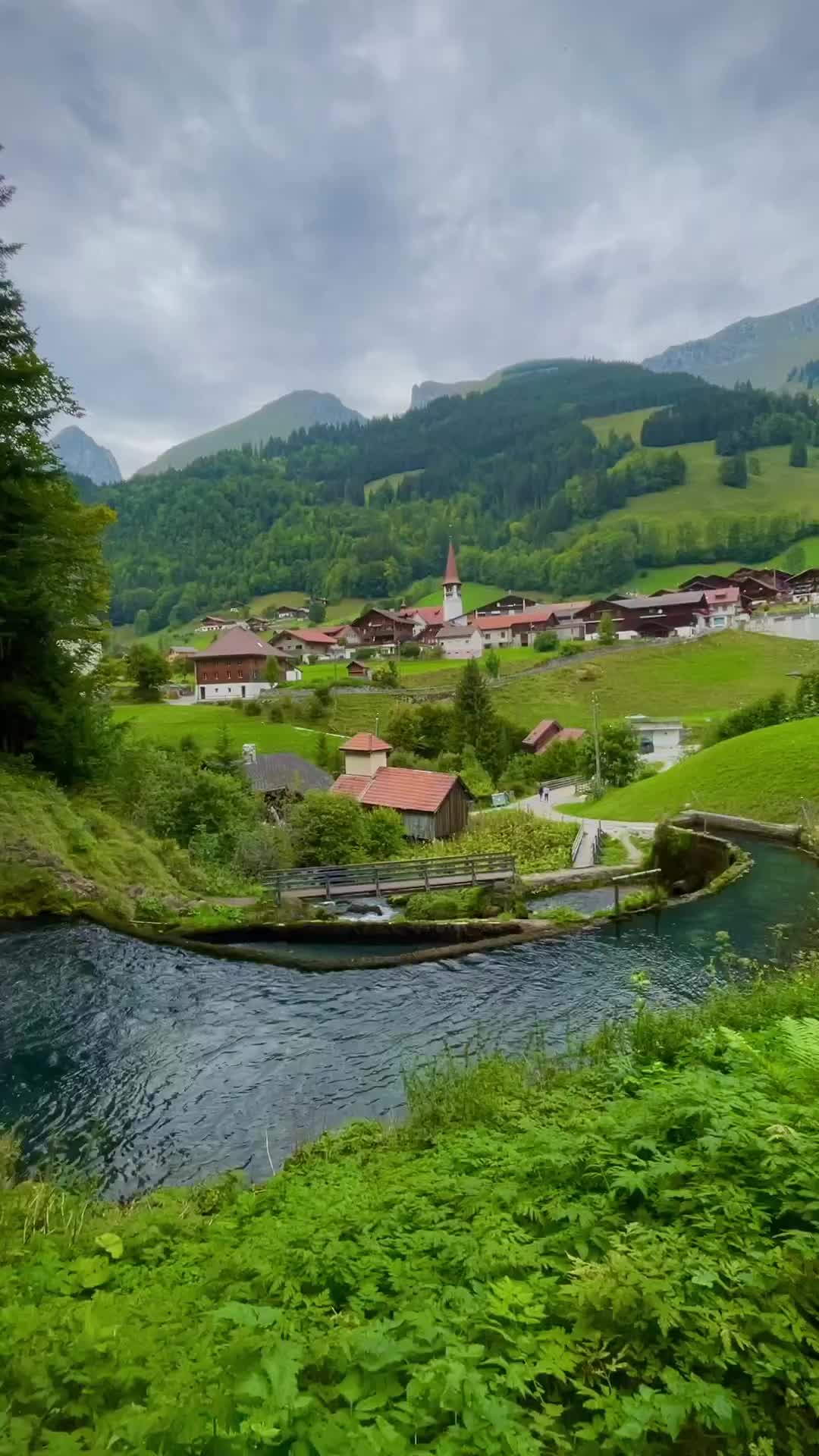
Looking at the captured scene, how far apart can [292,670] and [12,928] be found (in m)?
81.0

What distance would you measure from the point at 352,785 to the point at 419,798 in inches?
194

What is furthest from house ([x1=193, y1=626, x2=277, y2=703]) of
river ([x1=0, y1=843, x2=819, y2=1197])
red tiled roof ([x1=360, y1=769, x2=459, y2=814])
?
river ([x1=0, y1=843, x2=819, y2=1197])

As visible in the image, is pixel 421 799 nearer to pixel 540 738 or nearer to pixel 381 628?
pixel 540 738

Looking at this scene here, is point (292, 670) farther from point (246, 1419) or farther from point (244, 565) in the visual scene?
point (244, 565)

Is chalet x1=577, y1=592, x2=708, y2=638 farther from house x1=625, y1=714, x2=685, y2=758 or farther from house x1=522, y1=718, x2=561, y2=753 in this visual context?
house x1=625, y1=714, x2=685, y2=758

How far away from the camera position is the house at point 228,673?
278ft

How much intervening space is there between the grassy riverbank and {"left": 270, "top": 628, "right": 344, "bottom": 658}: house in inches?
4224

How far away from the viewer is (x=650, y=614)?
11319 centimetres

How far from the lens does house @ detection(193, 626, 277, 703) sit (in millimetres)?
84812

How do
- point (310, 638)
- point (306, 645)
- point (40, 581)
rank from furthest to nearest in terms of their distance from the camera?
1. point (310, 638)
2. point (306, 645)
3. point (40, 581)

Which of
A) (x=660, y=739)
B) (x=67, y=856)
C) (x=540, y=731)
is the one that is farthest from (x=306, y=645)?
(x=67, y=856)

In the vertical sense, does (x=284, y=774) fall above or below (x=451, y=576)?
below

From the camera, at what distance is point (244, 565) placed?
19962 centimetres

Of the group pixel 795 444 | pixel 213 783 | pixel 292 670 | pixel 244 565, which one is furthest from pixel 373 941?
pixel 795 444
